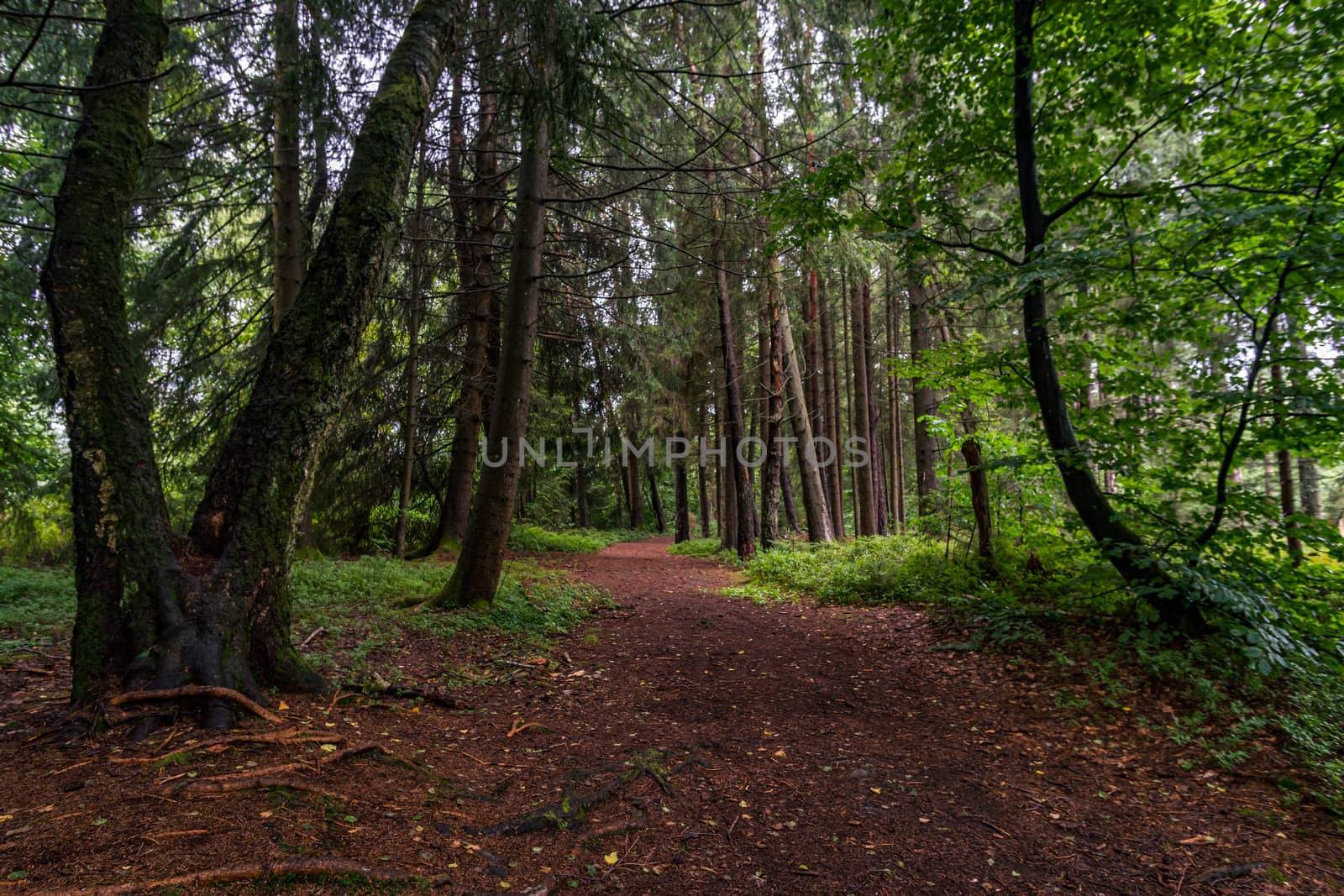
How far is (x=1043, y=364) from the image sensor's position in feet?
17.6

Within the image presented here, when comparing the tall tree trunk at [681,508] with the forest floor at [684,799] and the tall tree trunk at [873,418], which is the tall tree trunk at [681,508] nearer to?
the tall tree trunk at [873,418]

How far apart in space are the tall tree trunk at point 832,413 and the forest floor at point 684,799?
1175 cm

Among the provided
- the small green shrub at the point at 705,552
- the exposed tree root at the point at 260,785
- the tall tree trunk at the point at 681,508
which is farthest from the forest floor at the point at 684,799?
the tall tree trunk at the point at 681,508

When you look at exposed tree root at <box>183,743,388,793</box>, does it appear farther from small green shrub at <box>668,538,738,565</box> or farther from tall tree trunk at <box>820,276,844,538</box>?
tall tree trunk at <box>820,276,844,538</box>

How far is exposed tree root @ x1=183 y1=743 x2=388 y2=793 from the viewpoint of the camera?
8.18ft

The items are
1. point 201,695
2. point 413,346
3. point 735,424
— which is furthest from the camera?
point 735,424

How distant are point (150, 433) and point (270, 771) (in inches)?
76.6

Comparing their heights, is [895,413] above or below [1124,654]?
above

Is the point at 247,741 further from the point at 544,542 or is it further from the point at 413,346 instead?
the point at 544,542

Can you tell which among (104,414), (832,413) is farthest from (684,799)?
(832,413)

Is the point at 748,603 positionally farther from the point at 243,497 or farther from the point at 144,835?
the point at 144,835

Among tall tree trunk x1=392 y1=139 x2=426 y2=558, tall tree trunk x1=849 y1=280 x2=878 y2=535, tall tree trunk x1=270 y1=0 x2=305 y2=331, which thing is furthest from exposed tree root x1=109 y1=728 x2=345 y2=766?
tall tree trunk x1=849 y1=280 x2=878 y2=535

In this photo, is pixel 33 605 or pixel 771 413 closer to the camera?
pixel 33 605

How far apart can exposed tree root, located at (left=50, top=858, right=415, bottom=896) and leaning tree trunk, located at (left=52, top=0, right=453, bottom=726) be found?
4.25 ft
